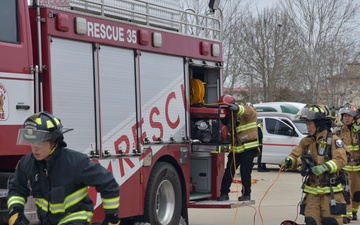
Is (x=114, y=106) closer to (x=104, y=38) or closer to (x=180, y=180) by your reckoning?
(x=104, y=38)

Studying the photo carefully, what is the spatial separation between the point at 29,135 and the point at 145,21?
15.2 ft

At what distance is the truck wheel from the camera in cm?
896

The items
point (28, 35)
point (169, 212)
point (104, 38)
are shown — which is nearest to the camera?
point (28, 35)

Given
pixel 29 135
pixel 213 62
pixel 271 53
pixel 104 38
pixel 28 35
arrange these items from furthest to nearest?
pixel 271 53 < pixel 213 62 < pixel 104 38 < pixel 28 35 < pixel 29 135

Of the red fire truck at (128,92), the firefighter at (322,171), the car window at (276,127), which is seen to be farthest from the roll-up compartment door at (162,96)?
the car window at (276,127)

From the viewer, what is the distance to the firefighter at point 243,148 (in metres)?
10.7

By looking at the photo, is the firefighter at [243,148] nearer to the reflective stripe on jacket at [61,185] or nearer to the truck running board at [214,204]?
→ the truck running board at [214,204]

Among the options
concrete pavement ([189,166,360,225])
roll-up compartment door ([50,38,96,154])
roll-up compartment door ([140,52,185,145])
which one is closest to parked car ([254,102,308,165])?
concrete pavement ([189,166,360,225])

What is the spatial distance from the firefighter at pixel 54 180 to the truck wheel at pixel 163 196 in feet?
12.8

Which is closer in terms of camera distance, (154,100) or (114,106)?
(114,106)

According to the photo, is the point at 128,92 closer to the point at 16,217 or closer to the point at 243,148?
the point at 243,148

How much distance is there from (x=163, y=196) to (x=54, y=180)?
465 cm

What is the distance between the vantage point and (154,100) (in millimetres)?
9156

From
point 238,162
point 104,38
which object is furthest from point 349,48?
point 104,38
